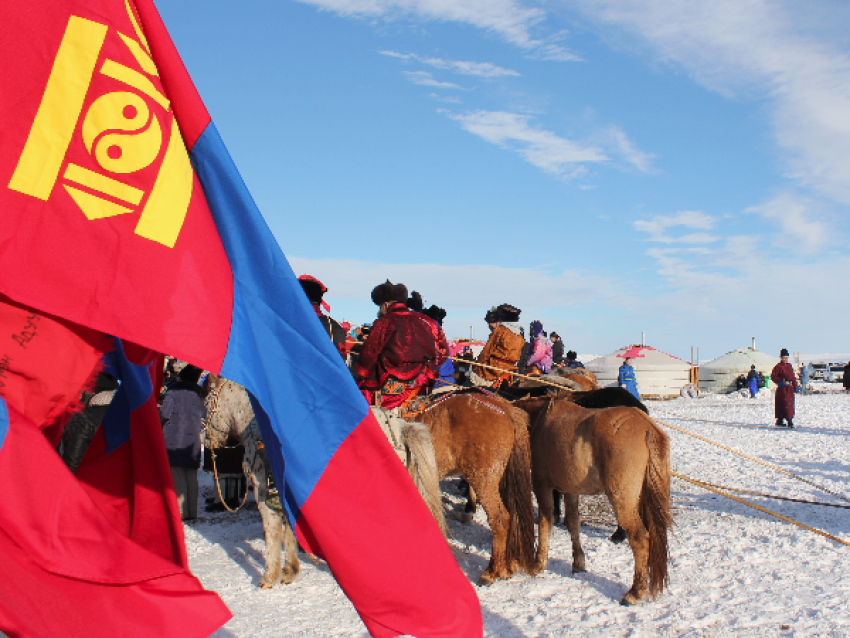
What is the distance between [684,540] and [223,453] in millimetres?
5042

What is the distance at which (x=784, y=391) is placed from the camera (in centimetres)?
1605

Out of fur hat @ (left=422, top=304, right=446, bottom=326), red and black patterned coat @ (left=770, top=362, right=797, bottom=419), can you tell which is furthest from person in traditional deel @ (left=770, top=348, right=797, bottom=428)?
fur hat @ (left=422, top=304, right=446, bottom=326)

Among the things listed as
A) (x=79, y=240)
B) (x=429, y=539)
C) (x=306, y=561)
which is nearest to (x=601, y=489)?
(x=306, y=561)

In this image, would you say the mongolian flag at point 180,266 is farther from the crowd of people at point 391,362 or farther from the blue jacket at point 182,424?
the blue jacket at point 182,424

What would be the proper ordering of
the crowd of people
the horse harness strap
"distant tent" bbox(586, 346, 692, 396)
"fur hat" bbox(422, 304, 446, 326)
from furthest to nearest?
"distant tent" bbox(586, 346, 692, 396) < "fur hat" bbox(422, 304, 446, 326) < the crowd of people < the horse harness strap

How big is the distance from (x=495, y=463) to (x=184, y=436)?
3540 mm

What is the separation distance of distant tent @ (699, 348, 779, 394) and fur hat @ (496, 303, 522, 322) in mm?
30443

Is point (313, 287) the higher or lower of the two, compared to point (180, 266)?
higher

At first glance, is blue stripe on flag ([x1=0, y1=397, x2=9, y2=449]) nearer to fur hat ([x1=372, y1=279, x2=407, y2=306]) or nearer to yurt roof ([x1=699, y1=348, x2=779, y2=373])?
fur hat ([x1=372, y1=279, x2=407, y2=306])

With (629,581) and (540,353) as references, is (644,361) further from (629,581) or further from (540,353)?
(629,581)

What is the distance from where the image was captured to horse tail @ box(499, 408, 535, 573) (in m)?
5.21

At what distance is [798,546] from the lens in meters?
5.64

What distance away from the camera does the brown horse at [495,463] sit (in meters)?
5.21

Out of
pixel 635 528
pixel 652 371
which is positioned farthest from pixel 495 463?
pixel 652 371
